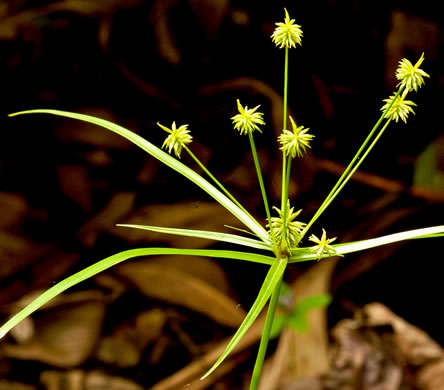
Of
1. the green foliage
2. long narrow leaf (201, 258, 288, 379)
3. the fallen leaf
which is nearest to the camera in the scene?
long narrow leaf (201, 258, 288, 379)

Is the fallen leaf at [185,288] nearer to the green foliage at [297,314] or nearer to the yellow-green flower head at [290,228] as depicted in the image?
the green foliage at [297,314]

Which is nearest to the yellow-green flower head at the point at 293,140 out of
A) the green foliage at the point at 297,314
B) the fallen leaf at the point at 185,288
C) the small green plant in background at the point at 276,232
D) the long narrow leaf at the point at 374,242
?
the small green plant in background at the point at 276,232

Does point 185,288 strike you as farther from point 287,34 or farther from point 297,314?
point 287,34

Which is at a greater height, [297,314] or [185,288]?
[185,288]

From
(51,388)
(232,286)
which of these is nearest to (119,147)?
(232,286)

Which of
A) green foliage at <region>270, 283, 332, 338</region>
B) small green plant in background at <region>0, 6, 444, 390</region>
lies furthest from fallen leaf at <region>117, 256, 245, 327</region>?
small green plant in background at <region>0, 6, 444, 390</region>

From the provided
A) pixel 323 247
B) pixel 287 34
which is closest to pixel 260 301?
pixel 323 247

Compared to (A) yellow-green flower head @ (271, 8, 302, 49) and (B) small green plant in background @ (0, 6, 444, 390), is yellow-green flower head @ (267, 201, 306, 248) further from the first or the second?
(A) yellow-green flower head @ (271, 8, 302, 49)

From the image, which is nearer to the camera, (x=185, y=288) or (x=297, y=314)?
(x=297, y=314)

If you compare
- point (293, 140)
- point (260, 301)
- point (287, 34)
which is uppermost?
point (287, 34)
